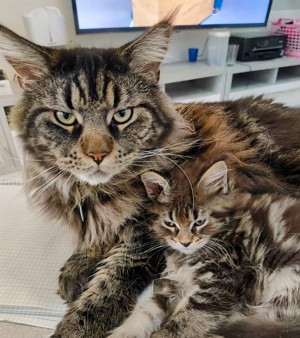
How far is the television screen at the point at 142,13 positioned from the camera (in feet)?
7.49

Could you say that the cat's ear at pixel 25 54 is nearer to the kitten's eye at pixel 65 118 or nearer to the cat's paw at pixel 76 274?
the kitten's eye at pixel 65 118

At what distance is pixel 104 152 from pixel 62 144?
12 centimetres

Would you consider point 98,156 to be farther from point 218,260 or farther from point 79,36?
point 79,36

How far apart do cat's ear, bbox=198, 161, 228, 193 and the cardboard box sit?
1.70 m

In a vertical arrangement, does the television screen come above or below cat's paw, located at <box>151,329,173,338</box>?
above

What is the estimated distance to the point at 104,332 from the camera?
2.45ft

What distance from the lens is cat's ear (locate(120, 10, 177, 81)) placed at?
84cm

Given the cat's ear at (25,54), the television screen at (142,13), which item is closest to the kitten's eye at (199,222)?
the cat's ear at (25,54)

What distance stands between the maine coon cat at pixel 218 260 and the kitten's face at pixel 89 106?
0.13 meters

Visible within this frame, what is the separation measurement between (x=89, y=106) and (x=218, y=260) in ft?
1.66

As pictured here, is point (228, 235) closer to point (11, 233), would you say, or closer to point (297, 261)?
point (297, 261)

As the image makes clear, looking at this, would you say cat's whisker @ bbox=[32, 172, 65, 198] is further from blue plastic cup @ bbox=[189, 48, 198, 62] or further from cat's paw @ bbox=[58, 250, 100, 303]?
blue plastic cup @ bbox=[189, 48, 198, 62]

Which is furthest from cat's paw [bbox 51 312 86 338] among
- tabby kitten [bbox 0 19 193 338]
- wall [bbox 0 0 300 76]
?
wall [bbox 0 0 300 76]

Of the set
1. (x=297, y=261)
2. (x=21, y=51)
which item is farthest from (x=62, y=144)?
(x=297, y=261)
